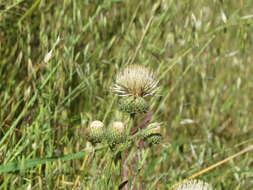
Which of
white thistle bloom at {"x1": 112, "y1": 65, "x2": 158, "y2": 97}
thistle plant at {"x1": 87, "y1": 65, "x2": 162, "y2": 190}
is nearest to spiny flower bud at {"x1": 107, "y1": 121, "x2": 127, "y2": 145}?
thistle plant at {"x1": 87, "y1": 65, "x2": 162, "y2": 190}

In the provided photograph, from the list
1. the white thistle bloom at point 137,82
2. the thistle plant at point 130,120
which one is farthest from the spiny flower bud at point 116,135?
the white thistle bloom at point 137,82

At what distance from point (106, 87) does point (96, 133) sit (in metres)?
0.60

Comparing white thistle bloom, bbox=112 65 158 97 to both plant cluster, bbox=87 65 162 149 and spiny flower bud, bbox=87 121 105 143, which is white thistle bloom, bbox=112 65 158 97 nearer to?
plant cluster, bbox=87 65 162 149

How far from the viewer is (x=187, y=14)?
6.68 feet

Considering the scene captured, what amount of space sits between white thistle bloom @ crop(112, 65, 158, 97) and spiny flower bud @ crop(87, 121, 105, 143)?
0.11m

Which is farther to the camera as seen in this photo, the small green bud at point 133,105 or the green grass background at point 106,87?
the green grass background at point 106,87

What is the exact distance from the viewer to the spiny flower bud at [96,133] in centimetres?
111

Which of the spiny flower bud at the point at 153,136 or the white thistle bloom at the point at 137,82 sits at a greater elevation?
the white thistle bloom at the point at 137,82

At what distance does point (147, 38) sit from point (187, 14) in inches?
17.4

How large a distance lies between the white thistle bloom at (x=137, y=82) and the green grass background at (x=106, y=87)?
0.06m

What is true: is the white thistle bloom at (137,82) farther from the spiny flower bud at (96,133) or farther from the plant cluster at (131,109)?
the spiny flower bud at (96,133)

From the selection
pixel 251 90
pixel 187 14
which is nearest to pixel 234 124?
pixel 251 90

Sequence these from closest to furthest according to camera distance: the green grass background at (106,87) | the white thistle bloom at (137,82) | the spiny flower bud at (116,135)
→ the spiny flower bud at (116,135), the white thistle bloom at (137,82), the green grass background at (106,87)

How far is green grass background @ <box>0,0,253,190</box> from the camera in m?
1.28
